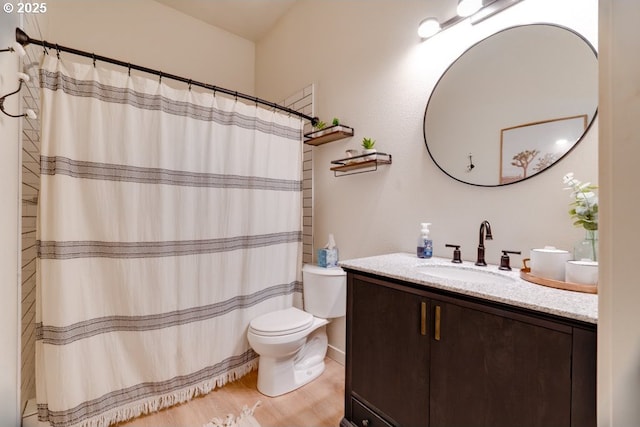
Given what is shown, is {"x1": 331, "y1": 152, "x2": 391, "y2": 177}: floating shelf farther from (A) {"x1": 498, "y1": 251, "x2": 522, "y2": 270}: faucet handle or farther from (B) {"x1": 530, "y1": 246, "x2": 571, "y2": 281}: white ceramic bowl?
(B) {"x1": 530, "y1": 246, "x2": 571, "y2": 281}: white ceramic bowl

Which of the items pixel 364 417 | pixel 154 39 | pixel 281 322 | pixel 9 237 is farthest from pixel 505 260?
pixel 154 39

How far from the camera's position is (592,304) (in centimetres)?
76

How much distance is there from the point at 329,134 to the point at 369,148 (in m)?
0.37

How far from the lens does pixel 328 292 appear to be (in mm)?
1886

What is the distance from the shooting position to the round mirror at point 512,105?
1096 millimetres

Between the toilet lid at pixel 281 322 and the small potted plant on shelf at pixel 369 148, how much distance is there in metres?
1.13

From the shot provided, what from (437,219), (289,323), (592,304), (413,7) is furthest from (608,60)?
(289,323)

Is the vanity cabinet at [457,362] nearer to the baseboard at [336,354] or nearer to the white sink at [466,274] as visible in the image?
the white sink at [466,274]

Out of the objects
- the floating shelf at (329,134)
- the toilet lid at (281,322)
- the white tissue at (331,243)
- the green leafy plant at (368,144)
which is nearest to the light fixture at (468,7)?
the green leafy plant at (368,144)

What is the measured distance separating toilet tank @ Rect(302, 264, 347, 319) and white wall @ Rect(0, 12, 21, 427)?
1488mm

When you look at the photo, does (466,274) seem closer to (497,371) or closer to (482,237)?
(482,237)

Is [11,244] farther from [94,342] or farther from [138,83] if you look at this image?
[138,83]

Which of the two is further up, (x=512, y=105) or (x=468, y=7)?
(x=468, y=7)

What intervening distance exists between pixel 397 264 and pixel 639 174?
958 mm
